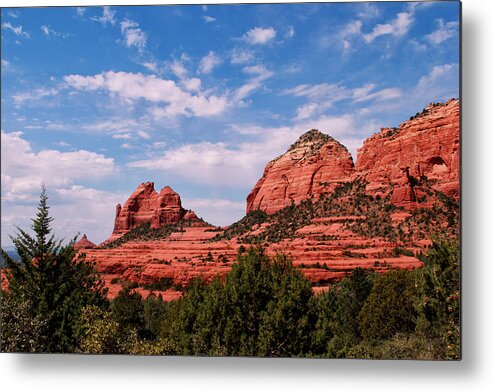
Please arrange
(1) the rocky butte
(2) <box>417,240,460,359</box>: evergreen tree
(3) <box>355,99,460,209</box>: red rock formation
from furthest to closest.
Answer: (1) the rocky butte
(3) <box>355,99,460,209</box>: red rock formation
(2) <box>417,240,460,359</box>: evergreen tree

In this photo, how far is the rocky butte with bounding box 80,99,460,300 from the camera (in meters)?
7.72

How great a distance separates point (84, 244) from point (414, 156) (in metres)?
6.37

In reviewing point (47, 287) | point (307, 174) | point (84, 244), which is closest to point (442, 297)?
point (84, 244)

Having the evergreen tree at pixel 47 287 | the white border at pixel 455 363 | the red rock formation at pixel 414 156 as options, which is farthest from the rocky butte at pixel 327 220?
the evergreen tree at pixel 47 287

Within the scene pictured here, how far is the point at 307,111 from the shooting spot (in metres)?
7.44

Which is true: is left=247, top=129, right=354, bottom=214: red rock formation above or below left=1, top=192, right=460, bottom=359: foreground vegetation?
above

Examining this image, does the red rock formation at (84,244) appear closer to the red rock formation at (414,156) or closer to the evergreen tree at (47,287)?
the evergreen tree at (47,287)

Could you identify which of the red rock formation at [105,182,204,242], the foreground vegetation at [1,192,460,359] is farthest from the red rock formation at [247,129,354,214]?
the foreground vegetation at [1,192,460,359]

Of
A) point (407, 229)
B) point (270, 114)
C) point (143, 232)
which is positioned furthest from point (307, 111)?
point (143, 232)

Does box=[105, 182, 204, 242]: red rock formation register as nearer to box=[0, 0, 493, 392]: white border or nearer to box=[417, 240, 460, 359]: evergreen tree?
box=[0, 0, 493, 392]: white border

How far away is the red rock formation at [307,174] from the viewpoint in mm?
10331

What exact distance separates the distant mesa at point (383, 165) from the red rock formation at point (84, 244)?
270cm

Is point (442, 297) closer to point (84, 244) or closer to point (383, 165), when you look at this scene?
point (383, 165)

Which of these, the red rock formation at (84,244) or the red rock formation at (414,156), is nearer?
the red rock formation at (414,156)
